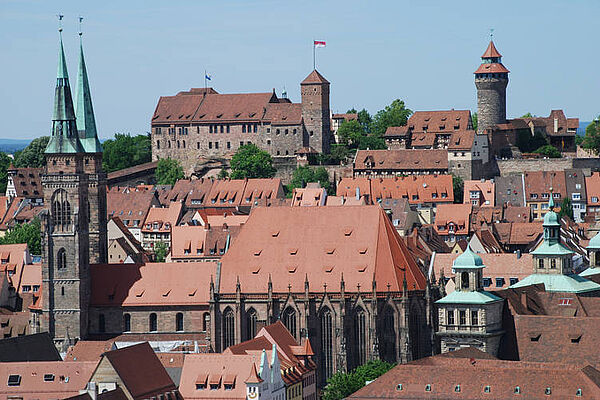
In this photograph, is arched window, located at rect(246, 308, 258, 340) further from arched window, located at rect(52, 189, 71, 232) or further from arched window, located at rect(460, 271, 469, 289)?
arched window, located at rect(460, 271, 469, 289)

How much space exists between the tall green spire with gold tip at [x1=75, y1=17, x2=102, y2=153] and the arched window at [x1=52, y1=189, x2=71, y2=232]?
23.0ft

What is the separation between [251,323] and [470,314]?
17.0 m

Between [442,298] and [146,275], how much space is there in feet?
72.6

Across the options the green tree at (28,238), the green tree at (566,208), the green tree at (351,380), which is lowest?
the green tree at (351,380)

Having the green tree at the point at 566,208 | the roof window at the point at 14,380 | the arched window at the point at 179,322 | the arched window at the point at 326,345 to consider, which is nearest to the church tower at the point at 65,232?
the arched window at the point at 179,322

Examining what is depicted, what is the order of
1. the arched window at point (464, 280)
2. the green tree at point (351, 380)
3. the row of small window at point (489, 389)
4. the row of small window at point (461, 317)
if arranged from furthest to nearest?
the arched window at point (464, 280) < the row of small window at point (461, 317) < the green tree at point (351, 380) < the row of small window at point (489, 389)

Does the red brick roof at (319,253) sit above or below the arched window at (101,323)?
above

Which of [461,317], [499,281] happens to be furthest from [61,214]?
[499,281]

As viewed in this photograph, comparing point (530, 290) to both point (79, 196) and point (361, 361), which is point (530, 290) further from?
point (79, 196)

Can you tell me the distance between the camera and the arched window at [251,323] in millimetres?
118750

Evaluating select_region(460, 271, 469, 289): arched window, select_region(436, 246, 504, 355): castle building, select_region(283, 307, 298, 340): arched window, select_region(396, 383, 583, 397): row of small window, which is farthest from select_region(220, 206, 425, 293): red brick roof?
select_region(396, 383, 583, 397): row of small window

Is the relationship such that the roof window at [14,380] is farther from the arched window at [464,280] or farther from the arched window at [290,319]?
the arched window at [464,280]

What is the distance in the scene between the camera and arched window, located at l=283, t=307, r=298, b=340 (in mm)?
117875

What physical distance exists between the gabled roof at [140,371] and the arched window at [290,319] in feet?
51.6
